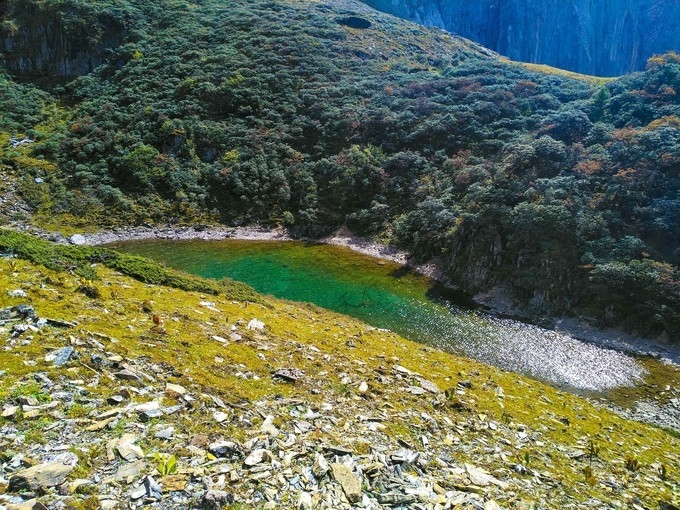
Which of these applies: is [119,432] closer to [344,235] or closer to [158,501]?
[158,501]

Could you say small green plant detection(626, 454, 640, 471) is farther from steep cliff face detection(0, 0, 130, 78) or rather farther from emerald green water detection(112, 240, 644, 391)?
steep cliff face detection(0, 0, 130, 78)

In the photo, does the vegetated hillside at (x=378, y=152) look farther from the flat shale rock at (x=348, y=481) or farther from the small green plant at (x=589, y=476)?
the flat shale rock at (x=348, y=481)

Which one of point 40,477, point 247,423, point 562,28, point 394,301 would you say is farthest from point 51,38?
point 562,28

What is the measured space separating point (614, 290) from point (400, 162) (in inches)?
1527

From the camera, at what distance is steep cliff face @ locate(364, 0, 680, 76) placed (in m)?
185

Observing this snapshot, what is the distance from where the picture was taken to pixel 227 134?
75.9 metres

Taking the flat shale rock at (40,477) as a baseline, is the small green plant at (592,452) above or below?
below

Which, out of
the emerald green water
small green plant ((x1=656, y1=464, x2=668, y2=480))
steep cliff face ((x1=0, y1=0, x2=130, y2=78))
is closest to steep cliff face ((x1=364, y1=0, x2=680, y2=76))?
steep cliff face ((x1=0, y1=0, x2=130, y2=78))

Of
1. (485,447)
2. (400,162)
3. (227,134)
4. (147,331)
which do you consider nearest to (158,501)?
(147,331)

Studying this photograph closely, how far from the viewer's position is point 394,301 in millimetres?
41969

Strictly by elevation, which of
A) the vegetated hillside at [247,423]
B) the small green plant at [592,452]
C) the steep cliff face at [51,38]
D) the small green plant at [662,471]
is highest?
the steep cliff face at [51,38]

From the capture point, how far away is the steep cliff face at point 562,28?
185125 mm

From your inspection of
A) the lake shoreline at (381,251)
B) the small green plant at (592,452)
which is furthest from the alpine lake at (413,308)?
the small green plant at (592,452)

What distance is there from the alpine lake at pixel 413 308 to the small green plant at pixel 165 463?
88.3ft
